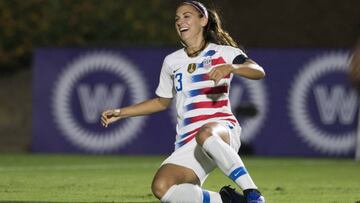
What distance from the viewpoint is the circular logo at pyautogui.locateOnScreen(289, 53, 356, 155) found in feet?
54.3

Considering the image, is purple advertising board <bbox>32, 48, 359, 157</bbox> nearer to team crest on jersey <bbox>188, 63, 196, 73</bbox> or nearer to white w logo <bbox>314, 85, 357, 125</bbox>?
white w logo <bbox>314, 85, 357, 125</bbox>

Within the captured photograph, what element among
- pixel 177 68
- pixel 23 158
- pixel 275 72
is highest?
pixel 177 68

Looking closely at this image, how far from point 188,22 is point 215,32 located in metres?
0.31

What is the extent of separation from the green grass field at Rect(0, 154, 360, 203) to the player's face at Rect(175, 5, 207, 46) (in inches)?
71.6

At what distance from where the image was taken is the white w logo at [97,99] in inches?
690

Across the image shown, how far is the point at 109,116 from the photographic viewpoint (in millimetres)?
8680

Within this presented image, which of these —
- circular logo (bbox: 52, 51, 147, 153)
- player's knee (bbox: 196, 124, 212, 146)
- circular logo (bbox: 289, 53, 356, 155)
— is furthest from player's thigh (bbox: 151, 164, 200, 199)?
circular logo (bbox: 52, 51, 147, 153)

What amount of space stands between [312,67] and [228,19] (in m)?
8.02

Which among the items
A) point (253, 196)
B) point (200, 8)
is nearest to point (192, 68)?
point (200, 8)

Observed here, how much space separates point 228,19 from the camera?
2470cm

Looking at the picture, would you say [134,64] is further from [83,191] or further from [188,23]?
[188,23]

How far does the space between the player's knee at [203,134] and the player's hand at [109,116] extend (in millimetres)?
851

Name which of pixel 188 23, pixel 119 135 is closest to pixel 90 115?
pixel 119 135

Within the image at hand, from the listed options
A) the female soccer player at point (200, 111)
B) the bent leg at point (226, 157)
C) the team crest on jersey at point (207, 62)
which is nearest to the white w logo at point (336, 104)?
the female soccer player at point (200, 111)
